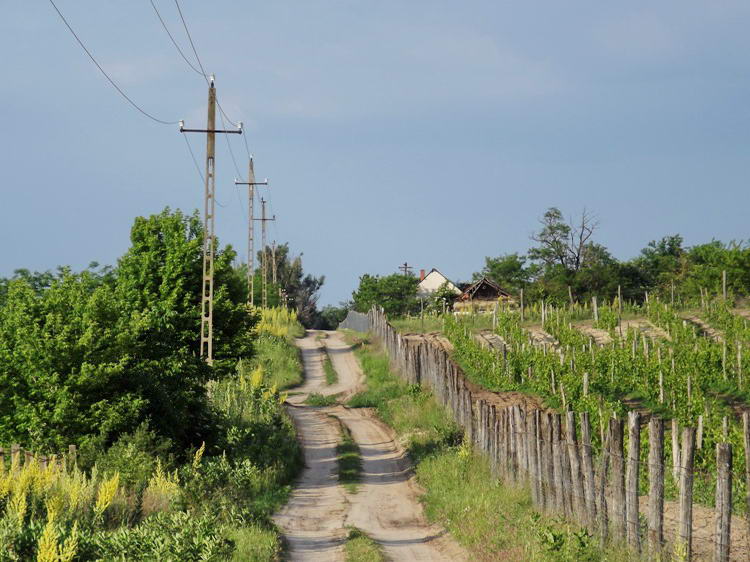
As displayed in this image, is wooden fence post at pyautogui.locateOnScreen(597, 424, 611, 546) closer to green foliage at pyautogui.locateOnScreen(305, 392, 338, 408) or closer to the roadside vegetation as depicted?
the roadside vegetation

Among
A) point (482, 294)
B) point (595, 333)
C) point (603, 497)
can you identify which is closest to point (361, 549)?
point (603, 497)

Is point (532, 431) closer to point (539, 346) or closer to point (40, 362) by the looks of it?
point (40, 362)

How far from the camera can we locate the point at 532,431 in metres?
16.9

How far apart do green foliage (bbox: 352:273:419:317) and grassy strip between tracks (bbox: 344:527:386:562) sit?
277ft

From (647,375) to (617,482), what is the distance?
18.9 metres

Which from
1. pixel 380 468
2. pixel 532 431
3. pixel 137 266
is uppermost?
pixel 137 266

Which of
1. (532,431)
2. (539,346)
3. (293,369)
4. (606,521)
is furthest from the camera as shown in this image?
(293,369)

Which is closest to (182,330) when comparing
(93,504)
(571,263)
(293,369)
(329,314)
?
(93,504)

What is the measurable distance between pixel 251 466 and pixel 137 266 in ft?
29.1

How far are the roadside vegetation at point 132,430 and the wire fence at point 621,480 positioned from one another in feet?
14.8

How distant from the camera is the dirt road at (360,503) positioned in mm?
15422

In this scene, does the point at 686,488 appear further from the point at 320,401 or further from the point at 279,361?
the point at 279,361

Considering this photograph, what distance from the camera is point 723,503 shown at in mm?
10703

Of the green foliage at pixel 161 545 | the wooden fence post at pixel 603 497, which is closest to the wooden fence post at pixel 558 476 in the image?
the wooden fence post at pixel 603 497
